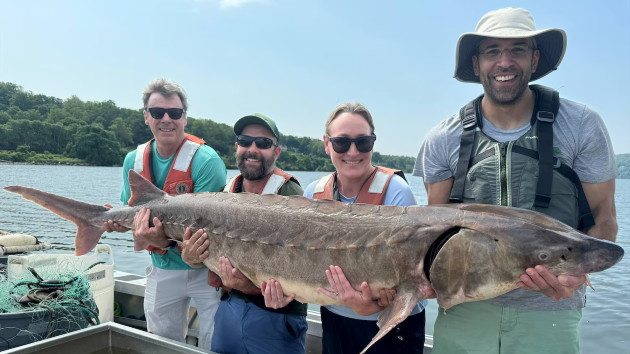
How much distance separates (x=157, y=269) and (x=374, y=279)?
2.59 meters

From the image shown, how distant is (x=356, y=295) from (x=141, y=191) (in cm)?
229

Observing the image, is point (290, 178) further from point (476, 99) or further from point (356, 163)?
point (476, 99)

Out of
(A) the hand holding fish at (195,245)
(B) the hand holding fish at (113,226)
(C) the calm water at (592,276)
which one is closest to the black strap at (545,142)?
(A) the hand holding fish at (195,245)

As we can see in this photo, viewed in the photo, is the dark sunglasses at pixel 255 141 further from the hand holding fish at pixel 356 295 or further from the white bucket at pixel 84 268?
the white bucket at pixel 84 268

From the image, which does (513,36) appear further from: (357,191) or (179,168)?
(179,168)

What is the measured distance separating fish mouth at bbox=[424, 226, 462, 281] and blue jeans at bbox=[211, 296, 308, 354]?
55.6 inches

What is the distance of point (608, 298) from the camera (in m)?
13.3

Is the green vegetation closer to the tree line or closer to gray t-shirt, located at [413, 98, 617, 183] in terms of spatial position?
the tree line

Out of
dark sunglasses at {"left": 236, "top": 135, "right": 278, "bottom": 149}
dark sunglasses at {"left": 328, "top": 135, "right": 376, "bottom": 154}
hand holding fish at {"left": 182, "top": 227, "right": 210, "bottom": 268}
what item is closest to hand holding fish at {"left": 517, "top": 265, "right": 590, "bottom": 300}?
dark sunglasses at {"left": 328, "top": 135, "right": 376, "bottom": 154}

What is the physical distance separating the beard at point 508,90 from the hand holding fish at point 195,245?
233cm

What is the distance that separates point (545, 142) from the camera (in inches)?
111

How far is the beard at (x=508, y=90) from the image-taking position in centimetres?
292

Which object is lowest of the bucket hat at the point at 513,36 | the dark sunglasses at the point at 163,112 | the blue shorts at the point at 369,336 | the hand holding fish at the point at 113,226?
the blue shorts at the point at 369,336

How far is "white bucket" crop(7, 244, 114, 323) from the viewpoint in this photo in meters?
4.98
